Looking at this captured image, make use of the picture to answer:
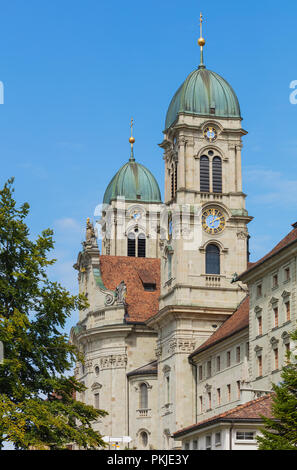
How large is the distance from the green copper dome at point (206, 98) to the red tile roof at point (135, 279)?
18167mm

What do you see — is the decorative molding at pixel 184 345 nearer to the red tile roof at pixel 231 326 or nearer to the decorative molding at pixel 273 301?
the red tile roof at pixel 231 326

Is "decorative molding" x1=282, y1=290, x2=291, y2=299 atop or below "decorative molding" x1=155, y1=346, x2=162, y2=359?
below

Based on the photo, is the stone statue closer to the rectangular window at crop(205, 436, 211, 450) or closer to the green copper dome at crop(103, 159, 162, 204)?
the green copper dome at crop(103, 159, 162, 204)

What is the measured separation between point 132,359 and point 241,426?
43.0 metres

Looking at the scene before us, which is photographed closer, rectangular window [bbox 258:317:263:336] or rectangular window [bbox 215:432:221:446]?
rectangular window [bbox 215:432:221:446]

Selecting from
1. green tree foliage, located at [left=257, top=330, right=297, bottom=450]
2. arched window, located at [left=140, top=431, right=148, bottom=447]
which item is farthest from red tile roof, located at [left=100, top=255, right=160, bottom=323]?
green tree foliage, located at [left=257, top=330, right=297, bottom=450]

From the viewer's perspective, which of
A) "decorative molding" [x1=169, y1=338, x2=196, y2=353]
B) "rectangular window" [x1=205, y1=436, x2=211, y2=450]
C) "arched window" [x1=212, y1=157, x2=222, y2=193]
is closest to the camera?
"rectangular window" [x1=205, y1=436, x2=211, y2=450]

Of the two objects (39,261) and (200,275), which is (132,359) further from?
(39,261)

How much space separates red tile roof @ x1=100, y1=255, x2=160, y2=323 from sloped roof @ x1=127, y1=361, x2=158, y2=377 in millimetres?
4649

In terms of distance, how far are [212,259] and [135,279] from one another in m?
16.1

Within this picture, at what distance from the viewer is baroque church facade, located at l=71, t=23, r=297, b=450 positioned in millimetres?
89644

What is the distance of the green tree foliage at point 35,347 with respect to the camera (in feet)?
159

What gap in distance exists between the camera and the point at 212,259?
95125mm
